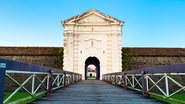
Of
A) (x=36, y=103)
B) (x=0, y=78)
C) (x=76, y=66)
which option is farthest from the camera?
(x=76, y=66)

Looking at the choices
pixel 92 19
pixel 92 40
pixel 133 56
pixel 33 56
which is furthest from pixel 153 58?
pixel 33 56

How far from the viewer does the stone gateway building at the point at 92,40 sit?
90.2 feet

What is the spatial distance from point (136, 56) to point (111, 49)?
3.68 m

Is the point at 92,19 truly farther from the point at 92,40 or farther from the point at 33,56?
the point at 33,56

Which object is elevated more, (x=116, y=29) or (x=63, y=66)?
(x=116, y=29)

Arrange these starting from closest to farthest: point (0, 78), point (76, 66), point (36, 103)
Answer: point (0, 78)
point (36, 103)
point (76, 66)

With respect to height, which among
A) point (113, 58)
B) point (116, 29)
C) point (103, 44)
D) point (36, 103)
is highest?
point (116, 29)

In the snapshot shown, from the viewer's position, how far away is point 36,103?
15.1 feet

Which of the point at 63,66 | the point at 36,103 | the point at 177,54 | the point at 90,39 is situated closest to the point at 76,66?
the point at 63,66

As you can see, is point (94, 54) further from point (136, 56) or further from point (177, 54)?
point (177, 54)

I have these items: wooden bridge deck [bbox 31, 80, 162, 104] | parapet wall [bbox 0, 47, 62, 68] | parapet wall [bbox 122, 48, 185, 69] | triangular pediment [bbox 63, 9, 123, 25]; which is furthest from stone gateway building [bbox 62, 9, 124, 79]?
wooden bridge deck [bbox 31, 80, 162, 104]

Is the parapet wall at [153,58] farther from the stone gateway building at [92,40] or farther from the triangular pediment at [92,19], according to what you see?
the triangular pediment at [92,19]

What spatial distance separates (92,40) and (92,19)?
267 cm

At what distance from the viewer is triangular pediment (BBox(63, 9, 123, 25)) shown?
1085 inches
